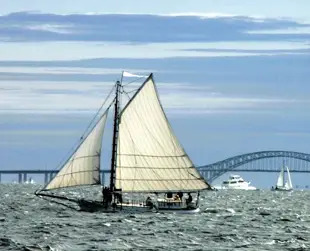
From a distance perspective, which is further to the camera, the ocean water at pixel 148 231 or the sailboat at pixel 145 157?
the sailboat at pixel 145 157

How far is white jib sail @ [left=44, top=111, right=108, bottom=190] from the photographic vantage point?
91750 millimetres

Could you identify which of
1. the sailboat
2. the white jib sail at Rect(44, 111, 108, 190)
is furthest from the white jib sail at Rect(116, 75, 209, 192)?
the white jib sail at Rect(44, 111, 108, 190)

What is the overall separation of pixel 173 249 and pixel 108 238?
685 centimetres

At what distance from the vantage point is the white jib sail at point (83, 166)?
91750 millimetres

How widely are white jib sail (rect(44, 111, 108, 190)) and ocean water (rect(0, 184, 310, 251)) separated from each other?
248cm

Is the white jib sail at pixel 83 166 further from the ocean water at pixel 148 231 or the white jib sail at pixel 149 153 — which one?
the white jib sail at pixel 149 153

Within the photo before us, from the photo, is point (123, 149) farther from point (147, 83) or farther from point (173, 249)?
point (173, 249)

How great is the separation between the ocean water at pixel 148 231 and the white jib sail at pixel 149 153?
97.4 inches

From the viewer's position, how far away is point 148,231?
7494cm

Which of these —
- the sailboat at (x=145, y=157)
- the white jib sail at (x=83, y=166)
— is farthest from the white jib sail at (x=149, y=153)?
the white jib sail at (x=83, y=166)

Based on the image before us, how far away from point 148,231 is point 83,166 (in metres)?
18.4

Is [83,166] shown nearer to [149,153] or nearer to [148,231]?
[149,153]

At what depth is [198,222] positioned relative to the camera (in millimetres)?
87188

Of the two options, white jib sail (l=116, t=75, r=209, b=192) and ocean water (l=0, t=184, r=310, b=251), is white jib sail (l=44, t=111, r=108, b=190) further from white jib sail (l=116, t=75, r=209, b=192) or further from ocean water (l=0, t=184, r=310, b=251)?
white jib sail (l=116, t=75, r=209, b=192)
